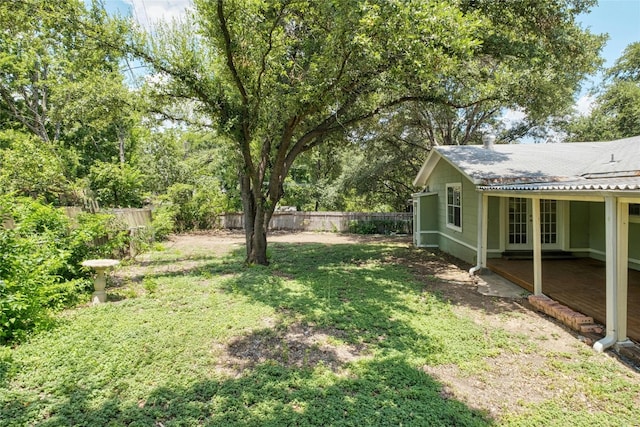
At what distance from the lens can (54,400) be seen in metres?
2.89

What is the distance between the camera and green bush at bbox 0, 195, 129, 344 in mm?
3990

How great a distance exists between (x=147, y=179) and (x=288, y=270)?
11652 mm

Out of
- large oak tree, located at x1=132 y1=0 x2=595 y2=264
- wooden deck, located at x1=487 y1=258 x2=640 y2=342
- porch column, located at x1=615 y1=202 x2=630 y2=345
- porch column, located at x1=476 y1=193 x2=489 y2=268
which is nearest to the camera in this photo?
porch column, located at x1=615 y1=202 x2=630 y2=345

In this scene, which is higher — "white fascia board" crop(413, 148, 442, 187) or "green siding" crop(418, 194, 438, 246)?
"white fascia board" crop(413, 148, 442, 187)

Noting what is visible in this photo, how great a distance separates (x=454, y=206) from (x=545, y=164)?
2.55 meters

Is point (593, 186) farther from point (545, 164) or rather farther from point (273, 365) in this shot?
point (545, 164)

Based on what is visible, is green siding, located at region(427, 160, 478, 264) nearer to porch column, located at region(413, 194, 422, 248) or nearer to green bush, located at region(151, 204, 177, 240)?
porch column, located at region(413, 194, 422, 248)

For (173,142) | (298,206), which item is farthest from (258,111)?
(298,206)

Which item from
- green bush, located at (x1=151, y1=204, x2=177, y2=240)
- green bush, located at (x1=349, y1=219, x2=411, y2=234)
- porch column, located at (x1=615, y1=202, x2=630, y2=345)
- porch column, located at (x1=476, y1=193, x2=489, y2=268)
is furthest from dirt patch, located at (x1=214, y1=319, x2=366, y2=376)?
green bush, located at (x1=349, y1=219, x2=411, y2=234)

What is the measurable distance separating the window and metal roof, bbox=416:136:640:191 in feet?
3.67

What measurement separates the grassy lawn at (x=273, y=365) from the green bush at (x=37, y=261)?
34 centimetres

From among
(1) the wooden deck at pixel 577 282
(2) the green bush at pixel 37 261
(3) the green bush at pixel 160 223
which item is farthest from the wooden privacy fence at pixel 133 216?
(1) the wooden deck at pixel 577 282

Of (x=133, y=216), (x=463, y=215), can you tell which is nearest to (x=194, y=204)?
(x=133, y=216)

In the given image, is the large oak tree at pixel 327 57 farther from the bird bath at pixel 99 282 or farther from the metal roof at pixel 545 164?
the bird bath at pixel 99 282
